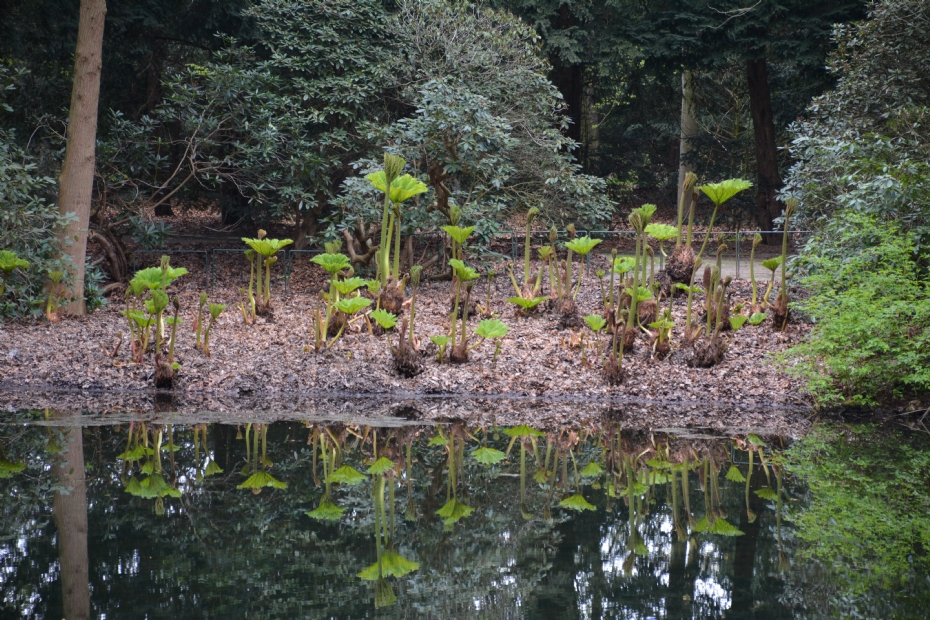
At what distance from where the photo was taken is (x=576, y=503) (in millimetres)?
4395

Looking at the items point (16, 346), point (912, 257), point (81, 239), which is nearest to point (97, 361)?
point (16, 346)

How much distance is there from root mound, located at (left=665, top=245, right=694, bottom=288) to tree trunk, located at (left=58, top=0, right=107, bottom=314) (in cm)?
713

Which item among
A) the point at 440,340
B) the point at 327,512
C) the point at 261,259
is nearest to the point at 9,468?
the point at 327,512

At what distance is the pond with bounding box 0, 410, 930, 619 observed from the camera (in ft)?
10.3

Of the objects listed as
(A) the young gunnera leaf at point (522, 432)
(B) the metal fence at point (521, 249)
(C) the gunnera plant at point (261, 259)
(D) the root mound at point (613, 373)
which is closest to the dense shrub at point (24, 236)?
(B) the metal fence at point (521, 249)

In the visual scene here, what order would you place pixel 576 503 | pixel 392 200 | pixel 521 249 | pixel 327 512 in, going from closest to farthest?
pixel 327 512
pixel 576 503
pixel 392 200
pixel 521 249

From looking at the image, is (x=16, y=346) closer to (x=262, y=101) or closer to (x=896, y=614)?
(x=262, y=101)

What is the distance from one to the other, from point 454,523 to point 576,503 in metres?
0.74

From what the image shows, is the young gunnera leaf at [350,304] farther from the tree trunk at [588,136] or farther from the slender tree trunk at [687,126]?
the tree trunk at [588,136]

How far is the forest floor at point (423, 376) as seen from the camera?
6941 millimetres

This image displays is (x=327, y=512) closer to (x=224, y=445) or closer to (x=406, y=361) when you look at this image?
(x=224, y=445)

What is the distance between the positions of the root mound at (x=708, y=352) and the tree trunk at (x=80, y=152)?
281 inches

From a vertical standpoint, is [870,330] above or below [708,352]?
above

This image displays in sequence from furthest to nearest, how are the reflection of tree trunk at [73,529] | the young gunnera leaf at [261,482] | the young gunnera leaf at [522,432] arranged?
the young gunnera leaf at [522,432], the young gunnera leaf at [261,482], the reflection of tree trunk at [73,529]
